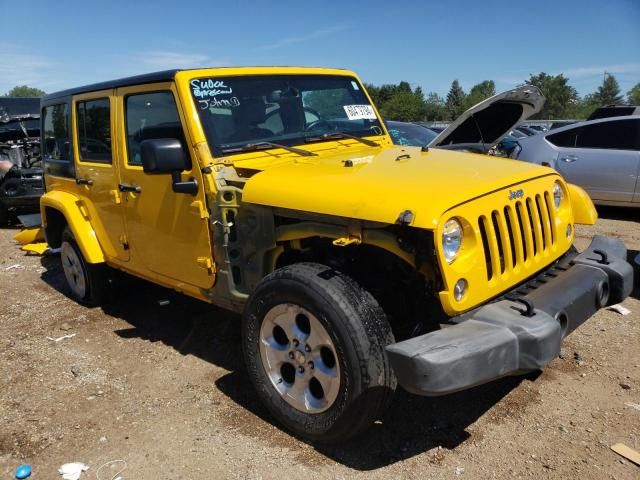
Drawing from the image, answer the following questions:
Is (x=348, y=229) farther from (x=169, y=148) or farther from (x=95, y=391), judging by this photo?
(x=95, y=391)

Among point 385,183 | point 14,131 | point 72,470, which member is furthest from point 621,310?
point 14,131

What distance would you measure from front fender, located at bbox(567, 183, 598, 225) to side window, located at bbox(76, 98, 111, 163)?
3383 millimetres

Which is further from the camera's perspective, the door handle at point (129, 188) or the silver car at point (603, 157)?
the silver car at point (603, 157)

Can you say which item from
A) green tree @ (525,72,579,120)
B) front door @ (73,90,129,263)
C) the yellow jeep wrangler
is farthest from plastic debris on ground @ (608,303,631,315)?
green tree @ (525,72,579,120)

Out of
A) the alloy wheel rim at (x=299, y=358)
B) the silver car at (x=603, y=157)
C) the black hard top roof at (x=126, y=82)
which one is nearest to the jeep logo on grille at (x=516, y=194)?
the alloy wheel rim at (x=299, y=358)

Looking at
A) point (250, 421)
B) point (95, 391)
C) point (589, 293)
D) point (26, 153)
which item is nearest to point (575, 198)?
point (589, 293)

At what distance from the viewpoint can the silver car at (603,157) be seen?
8141mm

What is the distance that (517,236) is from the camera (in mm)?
2885

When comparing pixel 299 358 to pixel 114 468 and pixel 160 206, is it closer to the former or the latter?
pixel 114 468

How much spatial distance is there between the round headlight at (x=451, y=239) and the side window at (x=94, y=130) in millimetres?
2912

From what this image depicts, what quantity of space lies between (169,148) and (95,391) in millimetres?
1728

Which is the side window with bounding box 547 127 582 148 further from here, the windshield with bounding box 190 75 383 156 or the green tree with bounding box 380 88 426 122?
the green tree with bounding box 380 88 426 122

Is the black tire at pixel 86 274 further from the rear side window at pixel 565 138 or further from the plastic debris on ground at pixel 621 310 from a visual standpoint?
the rear side window at pixel 565 138

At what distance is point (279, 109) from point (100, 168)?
1606 millimetres
